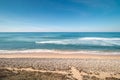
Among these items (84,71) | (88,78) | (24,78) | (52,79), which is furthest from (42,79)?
(84,71)

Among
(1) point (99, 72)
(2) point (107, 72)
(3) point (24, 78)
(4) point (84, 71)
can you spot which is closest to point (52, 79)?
(3) point (24, 78)

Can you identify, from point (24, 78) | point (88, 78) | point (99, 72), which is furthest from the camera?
point (99, 72)

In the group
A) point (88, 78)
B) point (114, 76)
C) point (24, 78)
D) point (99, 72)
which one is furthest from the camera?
point (99, 72)

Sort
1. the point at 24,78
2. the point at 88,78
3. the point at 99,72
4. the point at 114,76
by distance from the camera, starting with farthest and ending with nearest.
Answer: the point at 99,72 → the point at 114,76 → the point at 88,78 → the point at 24,78

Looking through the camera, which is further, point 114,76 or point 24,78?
point 114,76

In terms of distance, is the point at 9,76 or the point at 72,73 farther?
the point at 72,73

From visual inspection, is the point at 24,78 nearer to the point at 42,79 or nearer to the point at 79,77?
the point at 42,79

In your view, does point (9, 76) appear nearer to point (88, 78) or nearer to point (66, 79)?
point (66, 79)

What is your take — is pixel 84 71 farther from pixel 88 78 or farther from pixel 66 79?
pixel 66 79
